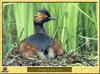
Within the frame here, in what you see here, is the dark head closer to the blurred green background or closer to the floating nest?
the blurred green background

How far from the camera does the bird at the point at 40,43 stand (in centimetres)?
371

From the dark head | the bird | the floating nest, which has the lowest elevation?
the floating nest

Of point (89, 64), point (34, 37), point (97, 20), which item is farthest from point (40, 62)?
point (97, 20)

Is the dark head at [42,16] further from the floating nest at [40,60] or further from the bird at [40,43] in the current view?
the floating nest at [40,60]

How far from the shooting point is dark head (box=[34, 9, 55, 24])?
12.3 ft

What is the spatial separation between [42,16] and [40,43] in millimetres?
347

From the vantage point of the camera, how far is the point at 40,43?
12.2 feet

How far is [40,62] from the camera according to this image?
3.71 m

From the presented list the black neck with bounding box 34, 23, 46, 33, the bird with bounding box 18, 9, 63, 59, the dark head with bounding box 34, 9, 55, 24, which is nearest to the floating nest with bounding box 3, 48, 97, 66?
the bird with bounding box 18, 9, 63, 59

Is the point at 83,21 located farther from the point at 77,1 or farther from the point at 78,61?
the point at 78,61

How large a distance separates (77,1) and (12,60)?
3.67ft

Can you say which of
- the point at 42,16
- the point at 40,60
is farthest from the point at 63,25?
the point at 40,60

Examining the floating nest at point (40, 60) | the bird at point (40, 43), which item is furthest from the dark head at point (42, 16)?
the floating nest at point (40, 60)

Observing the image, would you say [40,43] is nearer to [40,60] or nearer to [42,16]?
[40,60]
